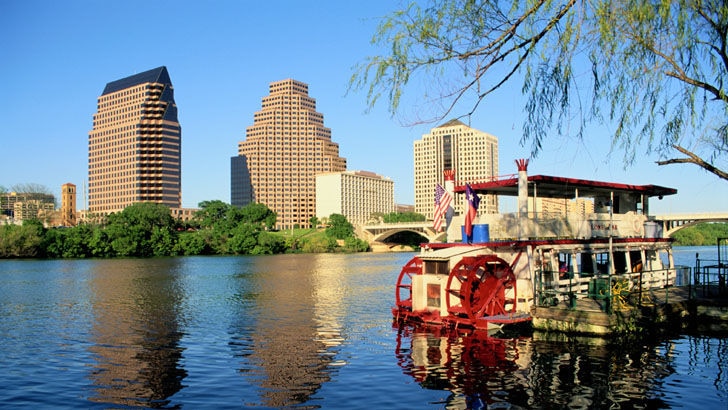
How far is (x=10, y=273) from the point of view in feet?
228

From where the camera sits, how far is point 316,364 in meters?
22.0

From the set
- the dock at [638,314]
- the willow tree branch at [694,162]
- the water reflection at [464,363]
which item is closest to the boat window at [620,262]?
the dock at [638,314]

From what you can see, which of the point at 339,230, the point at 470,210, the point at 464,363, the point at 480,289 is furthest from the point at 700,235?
the point at 464,363

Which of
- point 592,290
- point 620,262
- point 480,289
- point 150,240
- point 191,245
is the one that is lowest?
point 592,290

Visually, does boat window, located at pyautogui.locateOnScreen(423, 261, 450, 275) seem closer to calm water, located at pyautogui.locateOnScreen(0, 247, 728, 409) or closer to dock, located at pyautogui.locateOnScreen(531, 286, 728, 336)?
calm water, located at pyautogui.locateOnScreen(0, 247, 728, 409)

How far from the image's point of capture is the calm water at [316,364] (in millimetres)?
17438

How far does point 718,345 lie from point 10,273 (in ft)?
236

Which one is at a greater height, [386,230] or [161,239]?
[386,230]

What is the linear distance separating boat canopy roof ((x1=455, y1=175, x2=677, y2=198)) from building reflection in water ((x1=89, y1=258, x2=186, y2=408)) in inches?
676

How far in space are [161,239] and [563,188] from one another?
345 ft

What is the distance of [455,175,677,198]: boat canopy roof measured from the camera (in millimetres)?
30292

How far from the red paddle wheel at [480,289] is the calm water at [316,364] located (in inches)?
67.3

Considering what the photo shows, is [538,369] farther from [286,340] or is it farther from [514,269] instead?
[286,340]

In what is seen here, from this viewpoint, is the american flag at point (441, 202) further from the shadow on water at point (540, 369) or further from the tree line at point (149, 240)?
the tree line at point (149, 240)
